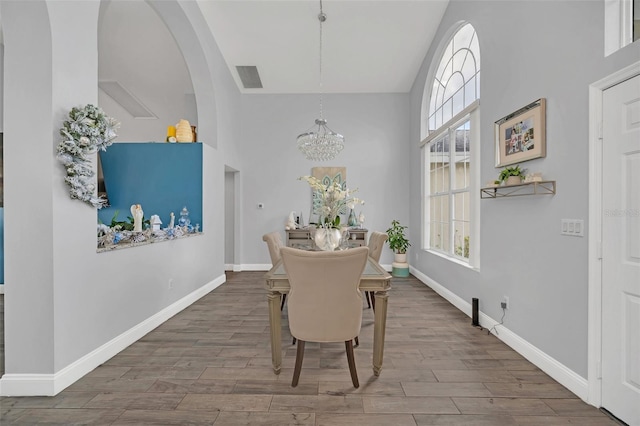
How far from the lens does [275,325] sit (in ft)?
6.81

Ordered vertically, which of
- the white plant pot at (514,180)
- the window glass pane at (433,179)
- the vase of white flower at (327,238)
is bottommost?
the vase of white flower at (327,238)

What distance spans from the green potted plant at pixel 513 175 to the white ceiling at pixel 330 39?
9.03 feet

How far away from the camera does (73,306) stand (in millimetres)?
2000

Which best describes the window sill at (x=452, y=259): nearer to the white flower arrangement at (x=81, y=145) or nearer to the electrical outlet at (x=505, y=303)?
the electrical outlet at (x=505, y=303)

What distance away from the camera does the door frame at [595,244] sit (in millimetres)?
1747

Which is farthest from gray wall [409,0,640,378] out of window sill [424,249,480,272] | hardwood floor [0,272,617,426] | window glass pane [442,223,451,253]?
window glass pane [442,223,451,253]

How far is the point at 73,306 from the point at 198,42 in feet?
11.5

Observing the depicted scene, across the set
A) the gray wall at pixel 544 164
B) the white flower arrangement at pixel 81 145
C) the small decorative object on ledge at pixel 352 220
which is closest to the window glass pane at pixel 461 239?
the gray wall at pixel 544 164

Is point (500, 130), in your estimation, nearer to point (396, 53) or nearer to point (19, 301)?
point (396, 53)

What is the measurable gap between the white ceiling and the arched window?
63 cm

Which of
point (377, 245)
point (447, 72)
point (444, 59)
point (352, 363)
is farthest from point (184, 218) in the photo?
point (444, 59)

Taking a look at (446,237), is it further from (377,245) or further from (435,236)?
(377,245)

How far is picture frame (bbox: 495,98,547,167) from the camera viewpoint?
216 cm

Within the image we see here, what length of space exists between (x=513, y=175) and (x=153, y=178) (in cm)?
411
